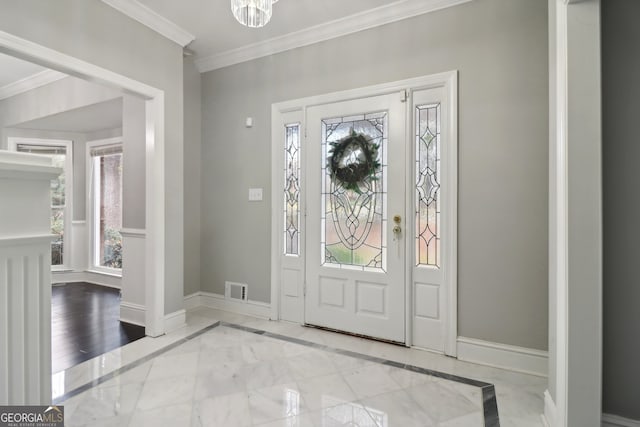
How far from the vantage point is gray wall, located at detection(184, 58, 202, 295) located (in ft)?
11.5

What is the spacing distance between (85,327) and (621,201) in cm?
411

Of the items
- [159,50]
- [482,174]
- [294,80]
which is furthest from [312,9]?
[482,174]

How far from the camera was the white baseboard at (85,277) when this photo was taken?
188 inches

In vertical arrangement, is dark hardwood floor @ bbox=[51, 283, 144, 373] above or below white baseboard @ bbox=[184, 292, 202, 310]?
below

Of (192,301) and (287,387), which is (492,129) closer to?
(287,387)

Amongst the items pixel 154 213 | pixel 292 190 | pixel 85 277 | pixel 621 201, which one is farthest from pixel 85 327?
pixel 621 201

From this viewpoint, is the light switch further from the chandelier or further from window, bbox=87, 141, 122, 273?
window, bbox=87, 141, 122, 273

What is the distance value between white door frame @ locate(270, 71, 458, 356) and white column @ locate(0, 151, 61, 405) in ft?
7.60

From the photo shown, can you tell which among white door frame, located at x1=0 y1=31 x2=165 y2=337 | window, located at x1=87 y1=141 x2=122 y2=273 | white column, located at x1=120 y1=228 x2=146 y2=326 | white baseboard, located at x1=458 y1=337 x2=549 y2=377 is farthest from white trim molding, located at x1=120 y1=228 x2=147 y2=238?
white baseboard, located at x1=458 y1=337 x2=549 y2=377

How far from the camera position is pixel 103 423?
1.68 m

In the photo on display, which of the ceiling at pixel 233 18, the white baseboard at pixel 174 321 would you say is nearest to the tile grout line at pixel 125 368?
the white baseboard at pixel 174 321

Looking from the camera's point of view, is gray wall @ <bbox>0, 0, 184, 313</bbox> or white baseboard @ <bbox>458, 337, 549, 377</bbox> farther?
white baseboard @ <bbox>458, 337, 549, 377</bbox>

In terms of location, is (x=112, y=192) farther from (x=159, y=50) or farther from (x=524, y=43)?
(x=524, y=43)

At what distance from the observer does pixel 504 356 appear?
231 centimetres
